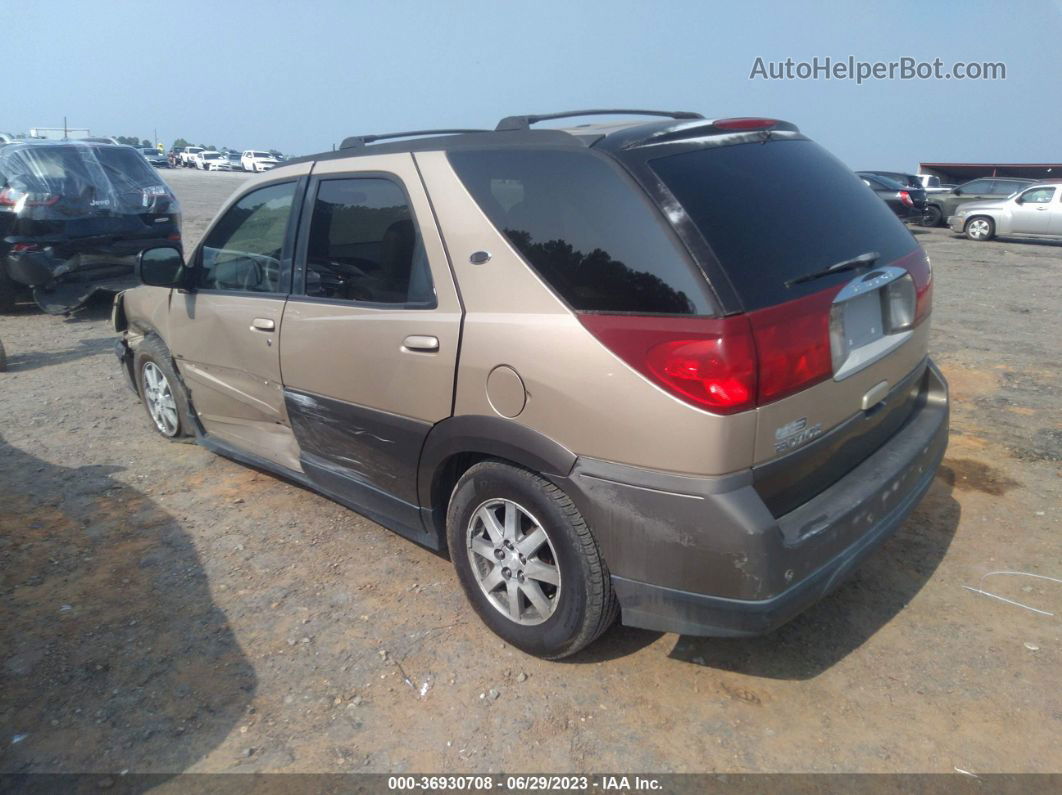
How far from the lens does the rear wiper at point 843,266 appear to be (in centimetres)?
253

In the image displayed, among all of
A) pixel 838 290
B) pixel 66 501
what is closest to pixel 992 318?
pixel 838 290

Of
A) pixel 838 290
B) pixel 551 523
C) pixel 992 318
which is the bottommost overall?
pixel 992 318

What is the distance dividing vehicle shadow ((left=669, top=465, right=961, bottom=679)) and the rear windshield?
3.67 ft

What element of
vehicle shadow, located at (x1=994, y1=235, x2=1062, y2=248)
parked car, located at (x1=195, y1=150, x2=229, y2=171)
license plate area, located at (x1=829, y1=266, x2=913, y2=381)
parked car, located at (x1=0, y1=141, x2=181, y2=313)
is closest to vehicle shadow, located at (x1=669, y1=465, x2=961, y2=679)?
license plate area, located at (x1=829, y1=266, x2=913, y2=381)

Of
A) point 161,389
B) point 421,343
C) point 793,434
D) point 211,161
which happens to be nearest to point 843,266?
point 793,434

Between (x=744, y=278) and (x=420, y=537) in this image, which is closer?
(x=744, y=278)

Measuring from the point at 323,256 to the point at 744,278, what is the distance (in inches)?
80.6

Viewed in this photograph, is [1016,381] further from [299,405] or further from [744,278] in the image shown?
[299,405]

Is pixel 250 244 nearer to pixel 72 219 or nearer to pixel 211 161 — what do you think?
pixel 72 219

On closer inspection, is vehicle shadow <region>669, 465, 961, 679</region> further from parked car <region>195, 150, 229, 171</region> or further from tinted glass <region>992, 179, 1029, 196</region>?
parked car <region>195, 150, 229, 171</region>

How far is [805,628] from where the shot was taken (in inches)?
124

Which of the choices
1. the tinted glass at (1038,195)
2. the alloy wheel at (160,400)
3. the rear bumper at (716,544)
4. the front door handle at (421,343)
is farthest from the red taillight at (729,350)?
the tinted glass at (1038,195)

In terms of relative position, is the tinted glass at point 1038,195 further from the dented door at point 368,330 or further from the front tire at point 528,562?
the front tire at point 528,562

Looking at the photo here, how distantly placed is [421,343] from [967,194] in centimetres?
2250
